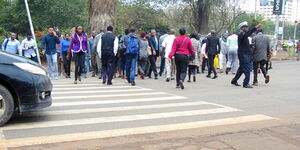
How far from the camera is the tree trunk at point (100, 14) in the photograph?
52.9 ft

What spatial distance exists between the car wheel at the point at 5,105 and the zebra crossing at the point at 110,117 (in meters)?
0.15

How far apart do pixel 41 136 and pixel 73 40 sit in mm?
6313

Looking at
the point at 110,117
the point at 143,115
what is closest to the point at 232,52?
the point at 143,115

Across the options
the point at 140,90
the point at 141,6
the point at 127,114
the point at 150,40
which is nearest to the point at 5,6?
the point at 141,6

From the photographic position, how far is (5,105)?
18.8 ft

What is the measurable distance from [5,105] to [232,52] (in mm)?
11216

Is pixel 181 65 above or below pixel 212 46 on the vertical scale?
below

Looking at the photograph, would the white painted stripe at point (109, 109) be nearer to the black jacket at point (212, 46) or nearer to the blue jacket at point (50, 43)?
the black jacket at point (212, 46)

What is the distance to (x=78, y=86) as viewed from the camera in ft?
36.0

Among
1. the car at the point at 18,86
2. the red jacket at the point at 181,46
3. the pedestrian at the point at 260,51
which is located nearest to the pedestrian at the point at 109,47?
the red jacket at the point at 181,46

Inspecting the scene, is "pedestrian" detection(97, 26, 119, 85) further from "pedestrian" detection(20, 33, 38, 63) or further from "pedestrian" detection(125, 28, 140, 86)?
"pedestrian" detection(20, 33, 38, 63)

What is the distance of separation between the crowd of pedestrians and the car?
5137 mm

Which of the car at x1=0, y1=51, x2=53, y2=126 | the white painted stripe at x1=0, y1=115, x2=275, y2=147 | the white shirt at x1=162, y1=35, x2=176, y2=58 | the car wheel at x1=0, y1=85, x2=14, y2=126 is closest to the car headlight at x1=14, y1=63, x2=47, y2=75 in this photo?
the car at x1=0, y1=51, x2=53, y2=126

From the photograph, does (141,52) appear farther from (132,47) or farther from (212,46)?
(212,46)
